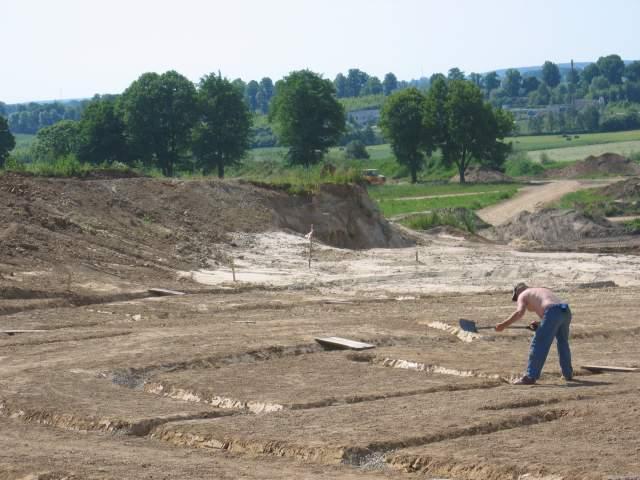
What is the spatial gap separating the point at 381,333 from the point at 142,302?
23.9 feet

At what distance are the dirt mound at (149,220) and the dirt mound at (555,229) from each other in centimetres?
850

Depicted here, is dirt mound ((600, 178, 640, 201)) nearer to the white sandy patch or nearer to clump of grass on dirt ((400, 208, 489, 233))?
clump of grass on dirt ((400, 208, 489, 233))

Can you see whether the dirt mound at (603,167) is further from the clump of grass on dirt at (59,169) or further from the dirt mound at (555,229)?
the clump of grass on dirt at (59,169)

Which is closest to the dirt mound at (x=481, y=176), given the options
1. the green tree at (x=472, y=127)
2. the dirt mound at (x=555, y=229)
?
the green tree at (x=472, y=127)

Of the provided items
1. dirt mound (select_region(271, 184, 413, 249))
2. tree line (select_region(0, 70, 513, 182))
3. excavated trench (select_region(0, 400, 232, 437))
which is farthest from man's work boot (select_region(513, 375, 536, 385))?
tree line (select_region(0, 70, 513, 182))

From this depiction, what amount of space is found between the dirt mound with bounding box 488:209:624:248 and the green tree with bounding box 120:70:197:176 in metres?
24.1

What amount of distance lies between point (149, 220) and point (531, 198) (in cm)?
3803

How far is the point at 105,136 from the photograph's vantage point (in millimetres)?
71125

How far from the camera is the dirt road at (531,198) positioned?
210 feet

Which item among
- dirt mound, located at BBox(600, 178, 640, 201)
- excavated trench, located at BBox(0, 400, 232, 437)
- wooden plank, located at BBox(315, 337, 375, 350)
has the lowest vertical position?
dirt mound, located at BBox(600, 178, 640, 201)

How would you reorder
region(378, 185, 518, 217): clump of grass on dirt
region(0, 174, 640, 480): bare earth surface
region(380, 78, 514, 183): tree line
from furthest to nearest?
region(380, 78, 514, 183): tree line → region(378, 185, 518, 217): clump of grass on dirt → region(0, 174, 640, 480): bare earth surface

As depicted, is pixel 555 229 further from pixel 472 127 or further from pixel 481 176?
pixel 481 176

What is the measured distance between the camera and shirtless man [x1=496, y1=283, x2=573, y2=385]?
1546cm

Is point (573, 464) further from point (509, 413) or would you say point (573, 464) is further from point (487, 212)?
point (487, 212)
